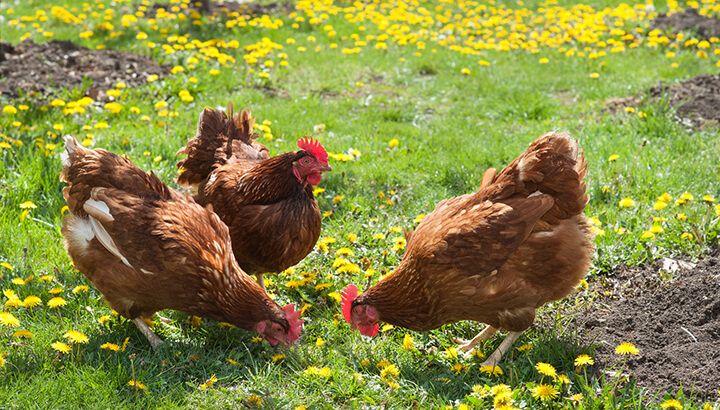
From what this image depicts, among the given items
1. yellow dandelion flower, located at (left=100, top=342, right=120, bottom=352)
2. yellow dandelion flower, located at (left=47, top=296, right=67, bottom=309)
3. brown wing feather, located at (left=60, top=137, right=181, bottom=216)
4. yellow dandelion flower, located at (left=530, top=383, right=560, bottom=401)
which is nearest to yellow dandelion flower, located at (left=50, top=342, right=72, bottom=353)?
yellow dandelion flower, located at (left=100, top=342, right=120, bottom=352)

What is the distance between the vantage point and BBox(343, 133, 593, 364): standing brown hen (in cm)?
414

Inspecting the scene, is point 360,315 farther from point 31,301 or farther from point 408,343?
point 31,301

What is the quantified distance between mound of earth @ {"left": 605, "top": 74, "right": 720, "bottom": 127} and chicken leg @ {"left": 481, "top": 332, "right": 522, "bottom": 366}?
4.31 m

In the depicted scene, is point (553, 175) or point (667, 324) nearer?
point (553, 175)

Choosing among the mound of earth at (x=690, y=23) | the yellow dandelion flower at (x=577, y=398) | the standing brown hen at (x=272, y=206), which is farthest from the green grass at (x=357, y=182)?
the mound of earth at (x=690, y=23)

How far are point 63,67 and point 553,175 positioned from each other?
6602mm

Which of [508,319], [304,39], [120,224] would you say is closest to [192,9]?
[304,39]

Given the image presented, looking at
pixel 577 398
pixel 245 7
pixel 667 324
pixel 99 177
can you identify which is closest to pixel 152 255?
pixel 99 177

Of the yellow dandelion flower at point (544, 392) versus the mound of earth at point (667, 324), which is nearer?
the yellow dandelion flower at point (544, 392)

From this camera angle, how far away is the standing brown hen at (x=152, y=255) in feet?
→ 13.8

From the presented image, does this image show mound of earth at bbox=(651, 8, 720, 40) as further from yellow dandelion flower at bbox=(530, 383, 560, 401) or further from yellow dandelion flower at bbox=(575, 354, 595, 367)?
yellow dandelion flower at bbox=(530, 383, 560, 401)

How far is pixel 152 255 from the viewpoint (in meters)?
4.21

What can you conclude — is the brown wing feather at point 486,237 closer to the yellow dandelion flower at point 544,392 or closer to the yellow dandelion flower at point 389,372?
the yellow dandelion flower at point 389,372

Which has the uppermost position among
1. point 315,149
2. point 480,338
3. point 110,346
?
point 315,149
